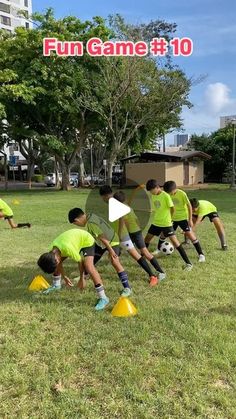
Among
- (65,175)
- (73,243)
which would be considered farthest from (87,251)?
(65,175)

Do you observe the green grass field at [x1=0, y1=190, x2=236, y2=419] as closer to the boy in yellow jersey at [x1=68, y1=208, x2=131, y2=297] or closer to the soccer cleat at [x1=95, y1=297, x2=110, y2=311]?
the soccer cleat at [x1=95, y1=297, x2=110, y2=311]

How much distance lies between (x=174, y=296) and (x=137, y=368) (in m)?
1.85

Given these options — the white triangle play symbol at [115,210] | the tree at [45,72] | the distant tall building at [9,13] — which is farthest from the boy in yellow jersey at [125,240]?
the distant tall building at [9,13]

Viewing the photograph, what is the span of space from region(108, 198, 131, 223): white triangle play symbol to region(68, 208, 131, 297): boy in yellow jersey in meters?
0.12

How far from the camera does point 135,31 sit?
2197 cm

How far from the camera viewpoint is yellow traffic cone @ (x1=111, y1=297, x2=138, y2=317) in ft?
14.0

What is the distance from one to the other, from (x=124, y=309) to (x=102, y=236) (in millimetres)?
1021

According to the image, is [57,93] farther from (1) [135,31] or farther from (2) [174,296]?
(2) [174,296]

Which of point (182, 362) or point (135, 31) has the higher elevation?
point (135, 31)

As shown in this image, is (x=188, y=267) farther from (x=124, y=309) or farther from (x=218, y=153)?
(x=218, y=153)

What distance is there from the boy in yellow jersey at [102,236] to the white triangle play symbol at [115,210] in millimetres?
117

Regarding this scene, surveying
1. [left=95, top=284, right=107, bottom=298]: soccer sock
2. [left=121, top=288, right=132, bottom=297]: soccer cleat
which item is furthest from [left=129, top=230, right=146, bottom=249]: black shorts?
[left=95, top=284, right=107, bottom=298]: soccer sock

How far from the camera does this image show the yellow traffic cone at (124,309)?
4.27 m

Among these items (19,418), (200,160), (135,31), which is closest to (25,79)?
(135,31)
